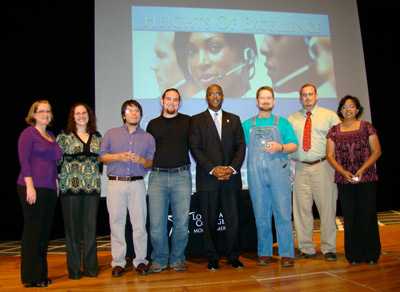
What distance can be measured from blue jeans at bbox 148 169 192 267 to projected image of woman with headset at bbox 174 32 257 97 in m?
2.24

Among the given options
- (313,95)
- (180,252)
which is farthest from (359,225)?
(180,252)

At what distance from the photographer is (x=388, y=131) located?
649 cm

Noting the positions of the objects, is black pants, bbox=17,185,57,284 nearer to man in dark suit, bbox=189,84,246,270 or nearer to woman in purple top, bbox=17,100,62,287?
woman in purple top, bbox=17,100,62,287

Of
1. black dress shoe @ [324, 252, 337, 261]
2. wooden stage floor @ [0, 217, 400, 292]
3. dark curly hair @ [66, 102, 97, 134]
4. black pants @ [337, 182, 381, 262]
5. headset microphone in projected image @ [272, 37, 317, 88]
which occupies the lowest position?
wooden stage floor @ [0, 217, 400, 292]

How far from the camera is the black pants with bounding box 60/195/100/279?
2738 millimetres

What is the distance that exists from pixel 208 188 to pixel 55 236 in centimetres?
392

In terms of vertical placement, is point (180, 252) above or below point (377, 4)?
below

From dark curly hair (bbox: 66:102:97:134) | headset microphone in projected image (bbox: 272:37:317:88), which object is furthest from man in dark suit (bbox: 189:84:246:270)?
headset microphone in projected image (bbox: 272:37:317:88)

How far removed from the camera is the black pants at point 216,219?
2852mm

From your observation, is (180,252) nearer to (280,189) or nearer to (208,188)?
(208,188)

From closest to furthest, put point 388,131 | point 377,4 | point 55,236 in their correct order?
point 55,236 → point 377,4 → point 388,131

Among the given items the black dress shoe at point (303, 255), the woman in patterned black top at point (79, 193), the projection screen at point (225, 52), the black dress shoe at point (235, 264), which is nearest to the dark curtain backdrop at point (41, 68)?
the projection screen at point (225, 52)

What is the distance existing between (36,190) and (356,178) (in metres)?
2.81

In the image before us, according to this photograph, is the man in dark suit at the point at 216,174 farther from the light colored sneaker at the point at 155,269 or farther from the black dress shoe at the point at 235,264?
the light colored sneaker at the point at 155,269
